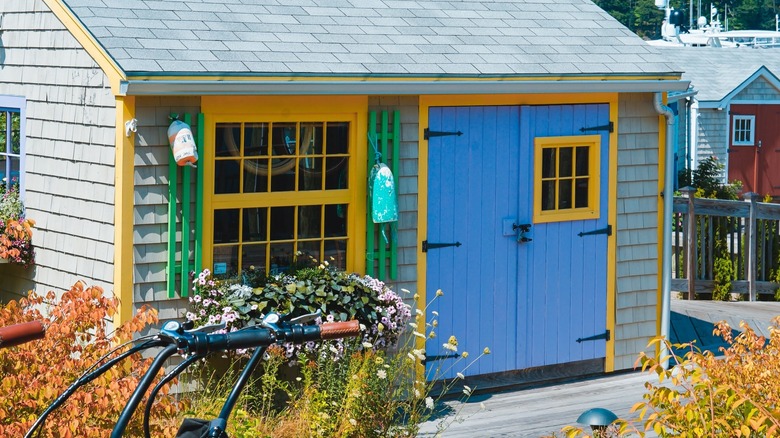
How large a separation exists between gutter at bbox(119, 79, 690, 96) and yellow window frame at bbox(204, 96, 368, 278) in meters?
0.17

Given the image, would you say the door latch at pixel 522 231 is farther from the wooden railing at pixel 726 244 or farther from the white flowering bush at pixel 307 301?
the wooden railing at pixel 726 244

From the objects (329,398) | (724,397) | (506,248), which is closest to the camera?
(724,397)

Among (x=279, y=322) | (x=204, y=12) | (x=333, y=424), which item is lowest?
(x=333, y=424)

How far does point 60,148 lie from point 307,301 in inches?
74.7

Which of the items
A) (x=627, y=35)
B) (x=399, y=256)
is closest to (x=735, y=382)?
(x=399, y=256)

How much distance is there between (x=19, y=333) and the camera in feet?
11.5

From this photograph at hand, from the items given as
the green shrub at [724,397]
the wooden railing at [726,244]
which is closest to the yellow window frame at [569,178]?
the green shrub at [724,397]

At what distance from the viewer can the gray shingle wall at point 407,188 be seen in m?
8.62

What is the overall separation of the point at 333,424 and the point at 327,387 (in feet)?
1.45

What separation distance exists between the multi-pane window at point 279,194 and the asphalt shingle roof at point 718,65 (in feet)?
62.0

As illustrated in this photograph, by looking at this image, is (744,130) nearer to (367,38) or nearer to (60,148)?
(367,38)

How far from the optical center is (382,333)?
798cm

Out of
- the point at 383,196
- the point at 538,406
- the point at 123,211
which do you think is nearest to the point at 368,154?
the point at 383,196

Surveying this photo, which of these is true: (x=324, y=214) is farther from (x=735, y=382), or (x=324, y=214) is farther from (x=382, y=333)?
(x=735, y=382)
